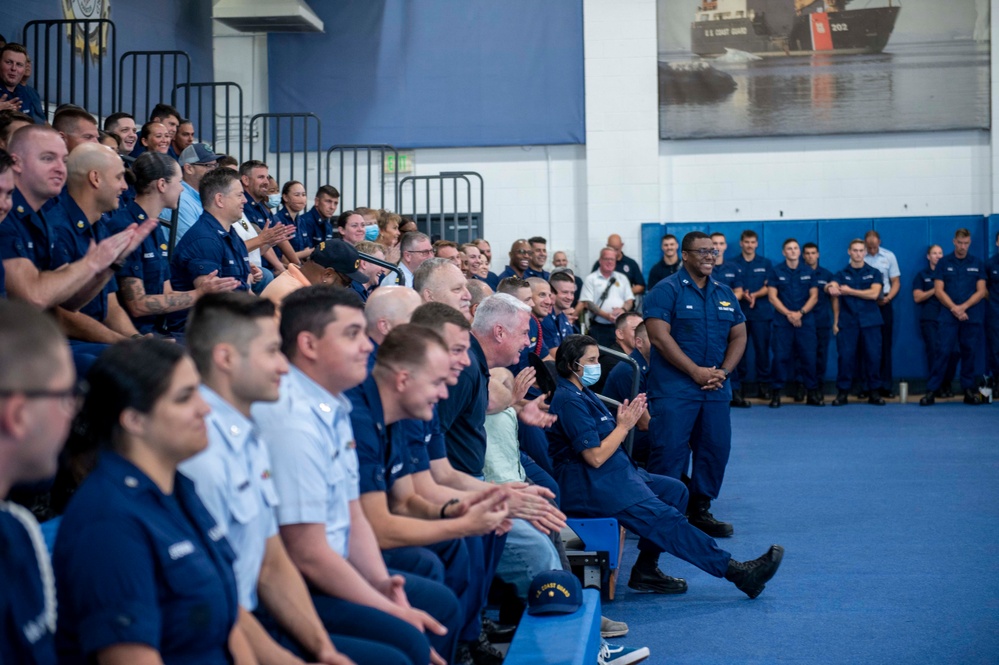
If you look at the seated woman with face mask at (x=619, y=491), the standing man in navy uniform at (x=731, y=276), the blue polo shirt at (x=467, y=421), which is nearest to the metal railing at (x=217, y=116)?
the standing man in navy uniform at (x=731, y=276)

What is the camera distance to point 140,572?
194cm

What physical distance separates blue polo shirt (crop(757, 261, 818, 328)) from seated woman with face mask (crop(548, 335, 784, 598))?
755 centimetres

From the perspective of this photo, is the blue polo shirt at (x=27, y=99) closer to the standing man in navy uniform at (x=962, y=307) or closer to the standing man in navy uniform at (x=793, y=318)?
the standing man in navy uniform at (x=793, y=318)

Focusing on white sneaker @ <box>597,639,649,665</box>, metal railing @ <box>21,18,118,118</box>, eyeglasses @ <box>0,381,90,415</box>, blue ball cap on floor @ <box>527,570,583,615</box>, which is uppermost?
metal railing @ <box>21,18,118,118</box>

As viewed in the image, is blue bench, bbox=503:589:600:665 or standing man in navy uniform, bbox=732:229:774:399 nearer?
blue bench, bbox=503:589:600:665

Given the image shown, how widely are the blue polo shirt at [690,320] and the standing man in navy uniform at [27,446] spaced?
16.7ft

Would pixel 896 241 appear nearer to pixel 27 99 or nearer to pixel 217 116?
pixel 217 116

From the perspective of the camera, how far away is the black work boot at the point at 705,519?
6.30 meters

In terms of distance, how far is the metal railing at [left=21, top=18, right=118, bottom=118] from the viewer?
27.7 feet

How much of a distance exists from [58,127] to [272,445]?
3.44 meters

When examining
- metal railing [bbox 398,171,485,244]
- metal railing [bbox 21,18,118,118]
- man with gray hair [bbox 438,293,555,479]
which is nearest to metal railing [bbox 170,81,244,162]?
metal railing [bbox 21,18,118,118]

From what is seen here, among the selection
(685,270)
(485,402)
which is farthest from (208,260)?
(685,270)

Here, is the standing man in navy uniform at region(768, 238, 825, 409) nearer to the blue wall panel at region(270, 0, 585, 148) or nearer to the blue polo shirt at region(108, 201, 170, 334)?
the blue wall panel at region(270, 0, 585, 148)

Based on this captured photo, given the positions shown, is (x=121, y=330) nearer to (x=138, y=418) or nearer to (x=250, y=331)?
(x=250, y=331)
